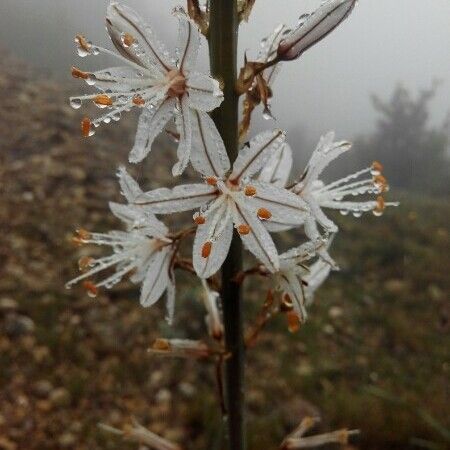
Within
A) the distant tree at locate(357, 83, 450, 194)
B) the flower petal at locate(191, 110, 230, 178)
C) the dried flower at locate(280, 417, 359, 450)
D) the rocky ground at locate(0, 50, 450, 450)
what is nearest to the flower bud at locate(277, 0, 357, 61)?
the flower petal at locate(191, 110, 230, 178)

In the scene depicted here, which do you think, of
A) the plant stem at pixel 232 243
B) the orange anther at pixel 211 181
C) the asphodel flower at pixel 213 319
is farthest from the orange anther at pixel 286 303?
the orange anther at pixel 211 181

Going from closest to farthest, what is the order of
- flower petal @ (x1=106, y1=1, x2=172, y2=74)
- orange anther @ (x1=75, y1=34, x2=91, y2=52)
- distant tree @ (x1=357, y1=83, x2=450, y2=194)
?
1. flower petal @ (x1=106, y1=1, x2=172, y2=74)
2. orange anther @ (x1=75, y1=34, x2=91, y2=52)
3. distant tree @ (x1=357, y1=83, x2=450, y2=194)

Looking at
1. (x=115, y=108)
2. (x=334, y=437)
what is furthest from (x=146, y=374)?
(x=115, y=108)

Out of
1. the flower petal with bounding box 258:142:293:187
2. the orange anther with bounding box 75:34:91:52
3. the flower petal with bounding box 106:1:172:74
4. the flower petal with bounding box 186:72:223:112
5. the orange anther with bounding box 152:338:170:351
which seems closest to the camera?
the flower petal with bounding box 186:72:223:112

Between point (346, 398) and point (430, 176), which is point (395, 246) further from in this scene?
point (430, 176)

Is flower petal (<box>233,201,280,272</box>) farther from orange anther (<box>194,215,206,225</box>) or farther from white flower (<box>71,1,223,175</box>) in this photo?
white flower (<box>71,1,223,175</box>)

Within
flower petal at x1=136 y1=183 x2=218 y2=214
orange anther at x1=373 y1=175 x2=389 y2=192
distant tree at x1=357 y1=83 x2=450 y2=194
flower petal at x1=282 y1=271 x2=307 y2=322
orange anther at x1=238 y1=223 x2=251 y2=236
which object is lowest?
flower petal at x1=282 y1=271 x2=307 y2=322

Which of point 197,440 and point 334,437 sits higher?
point 334,437

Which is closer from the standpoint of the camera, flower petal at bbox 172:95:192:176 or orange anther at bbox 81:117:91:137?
flower petal at bbox 172:95:192:176
